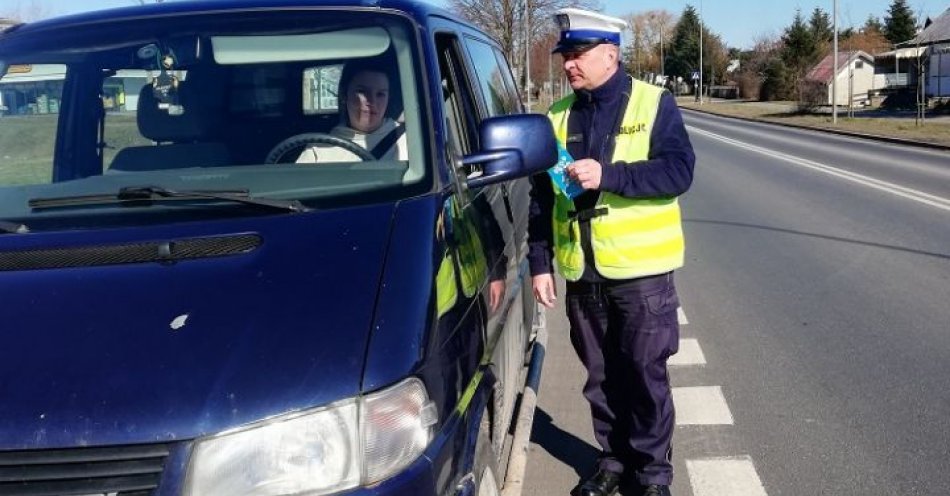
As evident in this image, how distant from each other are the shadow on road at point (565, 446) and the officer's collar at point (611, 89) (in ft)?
5.73

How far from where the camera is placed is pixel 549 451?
4.66 meters

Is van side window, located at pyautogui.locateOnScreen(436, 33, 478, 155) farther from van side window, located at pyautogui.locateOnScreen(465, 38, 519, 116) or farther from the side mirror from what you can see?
van side window, located at pyautogui.locateOnScreen(465, 38, 519, 116)

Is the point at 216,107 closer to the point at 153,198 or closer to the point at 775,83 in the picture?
the point at 153,198

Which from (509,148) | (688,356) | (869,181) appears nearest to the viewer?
(509,148)

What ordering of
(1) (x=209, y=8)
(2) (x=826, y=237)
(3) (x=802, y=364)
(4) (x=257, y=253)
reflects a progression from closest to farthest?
1. (4) (x=257, y=253)
2. (1) (x=209, y=8)
3. (3) (x=802, y=364)
4. (2) (x=826, y=237)

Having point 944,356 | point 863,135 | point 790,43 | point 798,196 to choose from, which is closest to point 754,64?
point 790,43

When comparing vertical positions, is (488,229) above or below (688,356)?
Result: above

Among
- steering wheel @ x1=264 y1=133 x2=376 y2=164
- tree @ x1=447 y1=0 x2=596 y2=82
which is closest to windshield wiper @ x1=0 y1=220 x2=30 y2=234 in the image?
steering wheel @ x1=264 y1=133 x2=376 y2=164

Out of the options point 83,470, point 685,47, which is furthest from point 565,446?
point 685,47

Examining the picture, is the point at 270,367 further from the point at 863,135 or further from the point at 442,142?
the point at 863,135

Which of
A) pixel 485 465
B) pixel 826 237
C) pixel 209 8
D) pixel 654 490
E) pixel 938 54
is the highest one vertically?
pixel 209 8

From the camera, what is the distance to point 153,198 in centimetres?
288

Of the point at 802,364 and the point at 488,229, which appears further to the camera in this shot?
the point at 802,364

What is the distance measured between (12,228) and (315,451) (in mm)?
1366
